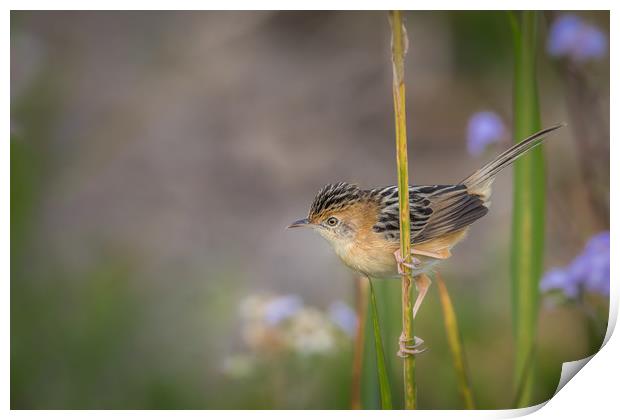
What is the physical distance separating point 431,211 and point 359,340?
0.26m

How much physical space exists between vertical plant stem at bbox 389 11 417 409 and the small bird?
8cm

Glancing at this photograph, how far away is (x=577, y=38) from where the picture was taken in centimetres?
135

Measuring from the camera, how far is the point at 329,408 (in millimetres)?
1367

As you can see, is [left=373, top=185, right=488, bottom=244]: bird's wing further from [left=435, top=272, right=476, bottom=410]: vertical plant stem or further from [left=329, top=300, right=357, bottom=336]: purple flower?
[left=329, top=300, right=357, bottom=336]: purple flower

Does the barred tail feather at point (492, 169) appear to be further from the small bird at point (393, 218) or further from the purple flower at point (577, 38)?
the purple flower at point (577, 38)

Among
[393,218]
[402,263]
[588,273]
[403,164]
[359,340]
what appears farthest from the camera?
[588,273]

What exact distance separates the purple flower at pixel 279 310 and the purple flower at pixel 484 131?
0.46 m

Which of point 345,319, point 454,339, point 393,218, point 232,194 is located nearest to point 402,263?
point 393,218

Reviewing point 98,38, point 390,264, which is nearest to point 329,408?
point 390,264

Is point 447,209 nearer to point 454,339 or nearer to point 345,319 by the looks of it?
point 454,339

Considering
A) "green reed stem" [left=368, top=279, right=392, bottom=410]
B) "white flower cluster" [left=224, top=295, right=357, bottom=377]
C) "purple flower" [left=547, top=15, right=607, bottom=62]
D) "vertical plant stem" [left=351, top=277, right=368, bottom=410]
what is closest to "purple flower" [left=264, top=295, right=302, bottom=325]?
"white flower cluster" [left=224, top=295, right=357, bottom=377]
